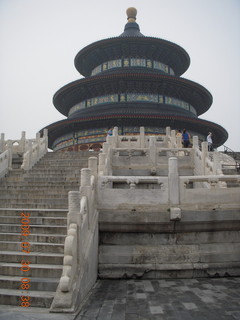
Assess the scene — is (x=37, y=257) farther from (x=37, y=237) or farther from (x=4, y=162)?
(x=4, y=162)

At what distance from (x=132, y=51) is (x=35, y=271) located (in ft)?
93.5

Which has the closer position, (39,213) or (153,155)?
(39,213)

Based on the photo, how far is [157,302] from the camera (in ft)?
19.9

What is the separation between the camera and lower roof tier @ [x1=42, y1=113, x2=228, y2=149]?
25.1 m

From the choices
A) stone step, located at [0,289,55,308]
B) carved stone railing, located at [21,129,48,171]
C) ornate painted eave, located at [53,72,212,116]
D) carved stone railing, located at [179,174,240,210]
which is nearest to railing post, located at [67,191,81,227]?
stone step, located at [0,289,55,308]

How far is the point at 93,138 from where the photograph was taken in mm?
27078

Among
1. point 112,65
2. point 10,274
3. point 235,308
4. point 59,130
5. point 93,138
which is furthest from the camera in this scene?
point 112,65

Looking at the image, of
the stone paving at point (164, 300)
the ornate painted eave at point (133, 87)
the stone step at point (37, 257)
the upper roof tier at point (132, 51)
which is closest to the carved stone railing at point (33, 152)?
the stone step at point (37, 257)

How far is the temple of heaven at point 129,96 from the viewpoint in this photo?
1025 inches

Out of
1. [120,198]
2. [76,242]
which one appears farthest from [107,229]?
[76,242]

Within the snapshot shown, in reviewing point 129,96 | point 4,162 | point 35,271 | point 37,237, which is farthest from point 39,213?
point 129,96

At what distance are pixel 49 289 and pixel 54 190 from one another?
499 cm

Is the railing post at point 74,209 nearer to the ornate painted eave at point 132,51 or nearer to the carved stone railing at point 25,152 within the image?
the carved stone railing at point 25,152

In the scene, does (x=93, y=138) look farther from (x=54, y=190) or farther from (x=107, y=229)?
(x=107, y=229)
